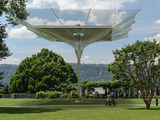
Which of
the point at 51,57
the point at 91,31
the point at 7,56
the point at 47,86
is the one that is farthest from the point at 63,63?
the point at 7,56

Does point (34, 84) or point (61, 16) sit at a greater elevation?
point (61, 16)

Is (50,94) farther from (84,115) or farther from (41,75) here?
(84,115)

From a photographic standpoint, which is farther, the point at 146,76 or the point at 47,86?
the point at 47,86

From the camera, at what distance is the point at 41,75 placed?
5497cm

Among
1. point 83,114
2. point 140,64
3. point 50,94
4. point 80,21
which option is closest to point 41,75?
point 50,94

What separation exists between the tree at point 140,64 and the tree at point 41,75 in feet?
108

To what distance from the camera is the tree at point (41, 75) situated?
2061 inches

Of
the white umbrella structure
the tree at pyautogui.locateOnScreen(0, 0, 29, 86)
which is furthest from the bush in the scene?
the tree at pyautogui.locateOnScreen(0, 0, 29, 86)

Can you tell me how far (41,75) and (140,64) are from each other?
137 feet

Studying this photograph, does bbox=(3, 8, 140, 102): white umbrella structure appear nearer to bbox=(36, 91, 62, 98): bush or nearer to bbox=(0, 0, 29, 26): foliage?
bbox=(0, 0, 29, 26): foliage

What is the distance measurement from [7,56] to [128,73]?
9433 millimetres

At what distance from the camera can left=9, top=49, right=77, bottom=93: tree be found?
52344mm

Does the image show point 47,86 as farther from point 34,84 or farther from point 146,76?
point 146,76

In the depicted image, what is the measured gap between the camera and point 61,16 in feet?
75.5
